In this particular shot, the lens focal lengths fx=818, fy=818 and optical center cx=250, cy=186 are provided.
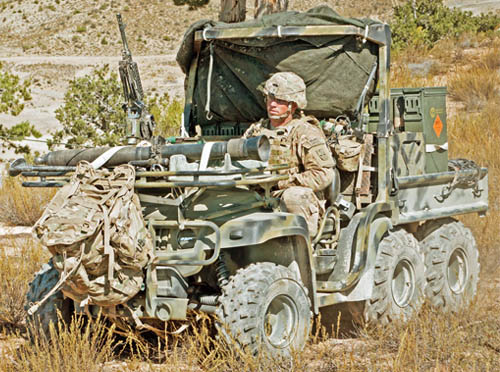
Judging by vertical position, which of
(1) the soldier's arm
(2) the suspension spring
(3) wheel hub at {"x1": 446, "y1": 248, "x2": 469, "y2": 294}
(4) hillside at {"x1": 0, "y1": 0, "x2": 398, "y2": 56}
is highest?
(4) hillside at {"x1": 0, "y1": 0, "x2": 398, "y2": 56}

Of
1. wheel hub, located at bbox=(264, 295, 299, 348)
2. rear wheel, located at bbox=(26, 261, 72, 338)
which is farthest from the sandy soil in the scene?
wheel hub, located at bbox=(264, 295, 299, 348)

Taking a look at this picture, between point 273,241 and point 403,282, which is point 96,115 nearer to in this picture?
point 403,282

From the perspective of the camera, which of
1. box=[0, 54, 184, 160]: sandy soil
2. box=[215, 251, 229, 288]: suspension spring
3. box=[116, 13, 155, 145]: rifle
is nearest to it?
box=[215, 251, 229, 288]: suspension spring

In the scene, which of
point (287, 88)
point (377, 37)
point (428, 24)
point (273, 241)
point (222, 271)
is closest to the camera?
point (222, 271)

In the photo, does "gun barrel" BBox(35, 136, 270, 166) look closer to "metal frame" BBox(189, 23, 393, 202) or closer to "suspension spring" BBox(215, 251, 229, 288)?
"suspension spring" BBox(215, 251, 229, 288)

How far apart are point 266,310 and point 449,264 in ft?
10.4

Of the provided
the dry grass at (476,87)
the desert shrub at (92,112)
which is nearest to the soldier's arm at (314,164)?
the desert shrub at (92,112)

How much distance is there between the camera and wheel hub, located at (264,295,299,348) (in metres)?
5.61

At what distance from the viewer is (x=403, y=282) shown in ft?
23.3

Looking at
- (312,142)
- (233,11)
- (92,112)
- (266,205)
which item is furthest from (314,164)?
(92,112)

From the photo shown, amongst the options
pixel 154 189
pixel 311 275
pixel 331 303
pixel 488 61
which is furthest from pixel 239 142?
pixel 488 61

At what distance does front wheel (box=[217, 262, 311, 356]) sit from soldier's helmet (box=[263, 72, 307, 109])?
148 centimetres

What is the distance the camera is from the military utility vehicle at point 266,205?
5184 mm

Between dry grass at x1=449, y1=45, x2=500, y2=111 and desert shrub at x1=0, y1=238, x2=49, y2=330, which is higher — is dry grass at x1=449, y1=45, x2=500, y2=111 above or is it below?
above
